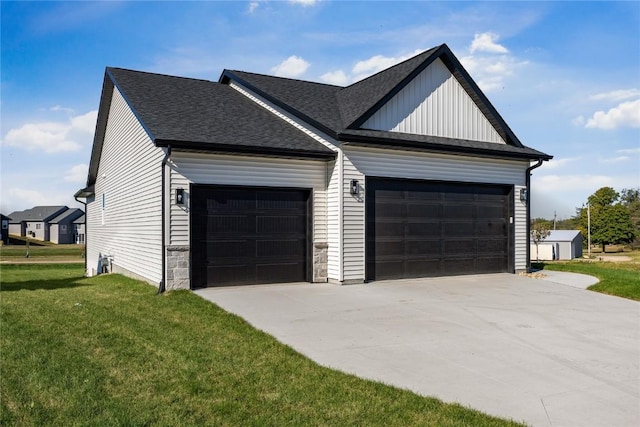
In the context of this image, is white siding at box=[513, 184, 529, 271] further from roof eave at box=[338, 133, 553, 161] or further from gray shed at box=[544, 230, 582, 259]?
gray shed at box=[544, 230, 582, 259]

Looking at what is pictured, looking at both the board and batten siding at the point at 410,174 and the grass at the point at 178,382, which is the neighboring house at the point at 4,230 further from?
the grass at the point at 178,382

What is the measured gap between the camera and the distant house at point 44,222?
7150 centimetres

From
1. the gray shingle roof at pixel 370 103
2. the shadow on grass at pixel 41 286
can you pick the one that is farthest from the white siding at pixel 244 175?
the shadow on grass at pixel 41 286

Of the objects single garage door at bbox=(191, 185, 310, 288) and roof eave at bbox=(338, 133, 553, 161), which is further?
roof eave at bbox=(338, 133, 553, 161)

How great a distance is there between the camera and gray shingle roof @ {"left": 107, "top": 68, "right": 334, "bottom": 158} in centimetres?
1045

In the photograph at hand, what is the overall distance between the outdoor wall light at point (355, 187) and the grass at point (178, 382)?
484 cm

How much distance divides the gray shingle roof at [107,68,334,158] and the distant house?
6578 cm

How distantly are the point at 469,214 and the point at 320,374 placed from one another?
9.39m

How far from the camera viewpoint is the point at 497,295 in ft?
33.5

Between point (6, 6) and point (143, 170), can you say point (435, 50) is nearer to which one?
point (143, 170)

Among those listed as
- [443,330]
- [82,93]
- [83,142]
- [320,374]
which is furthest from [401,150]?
[83,142]

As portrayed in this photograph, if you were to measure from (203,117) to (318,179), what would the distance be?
10.6 ft

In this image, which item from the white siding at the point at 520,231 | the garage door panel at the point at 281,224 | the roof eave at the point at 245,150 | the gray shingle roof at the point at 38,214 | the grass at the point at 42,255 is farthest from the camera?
the gray shingle roof at the point at 38,214

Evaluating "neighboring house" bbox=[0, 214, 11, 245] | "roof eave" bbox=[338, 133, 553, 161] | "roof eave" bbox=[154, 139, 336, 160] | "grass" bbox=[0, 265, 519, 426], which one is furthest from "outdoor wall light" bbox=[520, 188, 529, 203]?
"neighboring house" bbox=[0, 214, 11, 245]
